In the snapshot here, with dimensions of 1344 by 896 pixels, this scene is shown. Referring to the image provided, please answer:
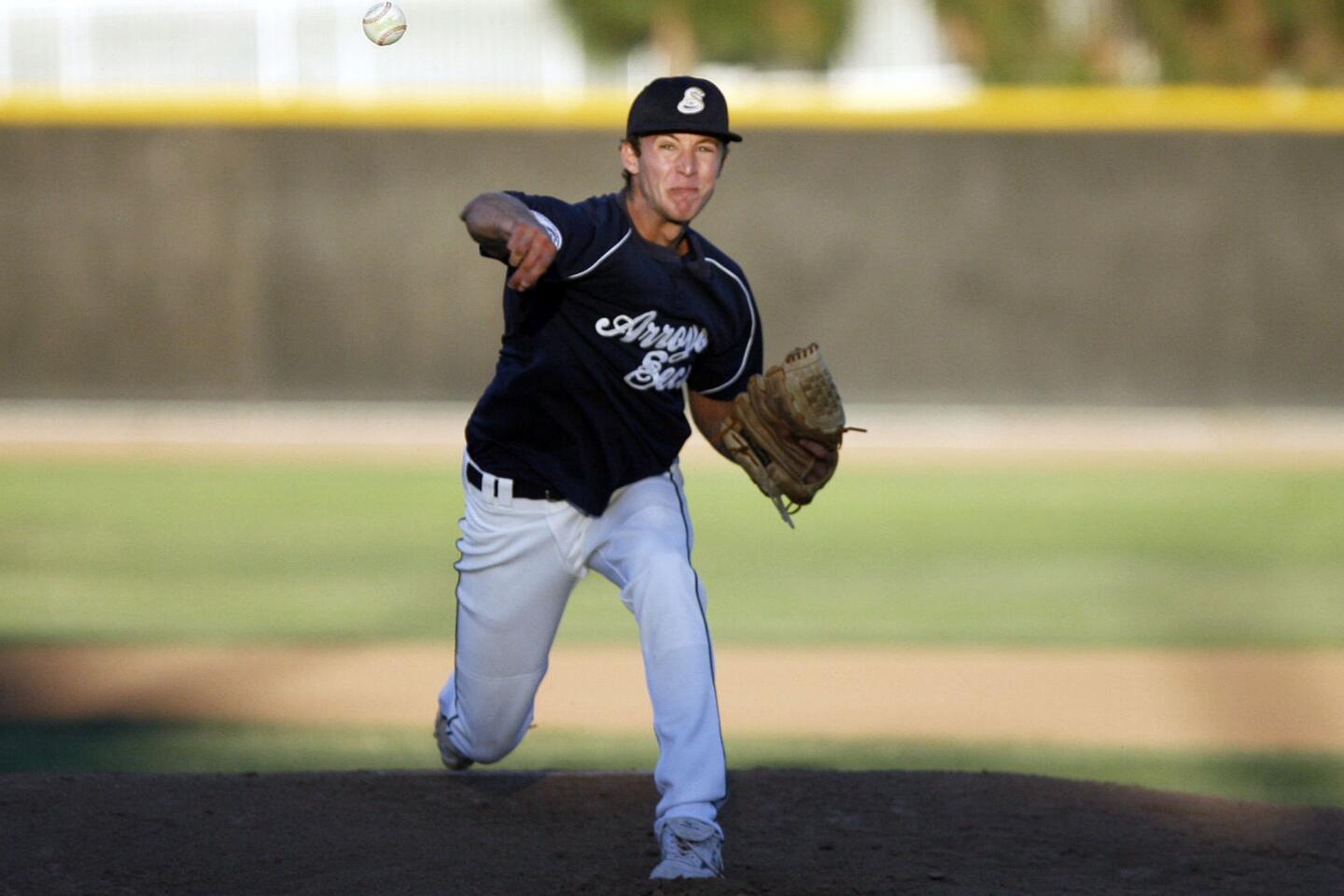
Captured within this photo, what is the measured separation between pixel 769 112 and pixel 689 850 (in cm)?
1168

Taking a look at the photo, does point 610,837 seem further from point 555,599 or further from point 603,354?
point 603,354

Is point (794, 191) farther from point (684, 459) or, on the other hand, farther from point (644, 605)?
point (644, 605)

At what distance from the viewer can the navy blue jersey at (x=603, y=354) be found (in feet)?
12.9

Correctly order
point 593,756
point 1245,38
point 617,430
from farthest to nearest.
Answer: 1. point 1245,38
2. point 593,756
3. point 617,430

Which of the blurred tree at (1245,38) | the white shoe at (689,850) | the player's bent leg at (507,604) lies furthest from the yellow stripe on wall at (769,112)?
the white shoe at (689,850)

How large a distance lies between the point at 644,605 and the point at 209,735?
2.46 meters

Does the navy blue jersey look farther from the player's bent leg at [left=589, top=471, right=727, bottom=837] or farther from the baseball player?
the player's bent leg at [left=589, top=471, right=727, bottom=837]

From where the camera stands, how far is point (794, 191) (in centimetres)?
1454

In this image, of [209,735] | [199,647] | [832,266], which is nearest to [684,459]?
[832,266]

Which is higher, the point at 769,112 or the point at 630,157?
the point at 769,112

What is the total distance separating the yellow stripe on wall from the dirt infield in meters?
10.4

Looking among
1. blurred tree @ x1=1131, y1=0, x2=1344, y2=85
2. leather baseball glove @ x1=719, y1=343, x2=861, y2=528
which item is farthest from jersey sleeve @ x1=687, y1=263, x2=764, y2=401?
blurred tree @ x1=1131, y1=0, x2=1344, y2=85

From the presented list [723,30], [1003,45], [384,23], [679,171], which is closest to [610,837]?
[679,171]

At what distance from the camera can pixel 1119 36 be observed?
20.8 metres
